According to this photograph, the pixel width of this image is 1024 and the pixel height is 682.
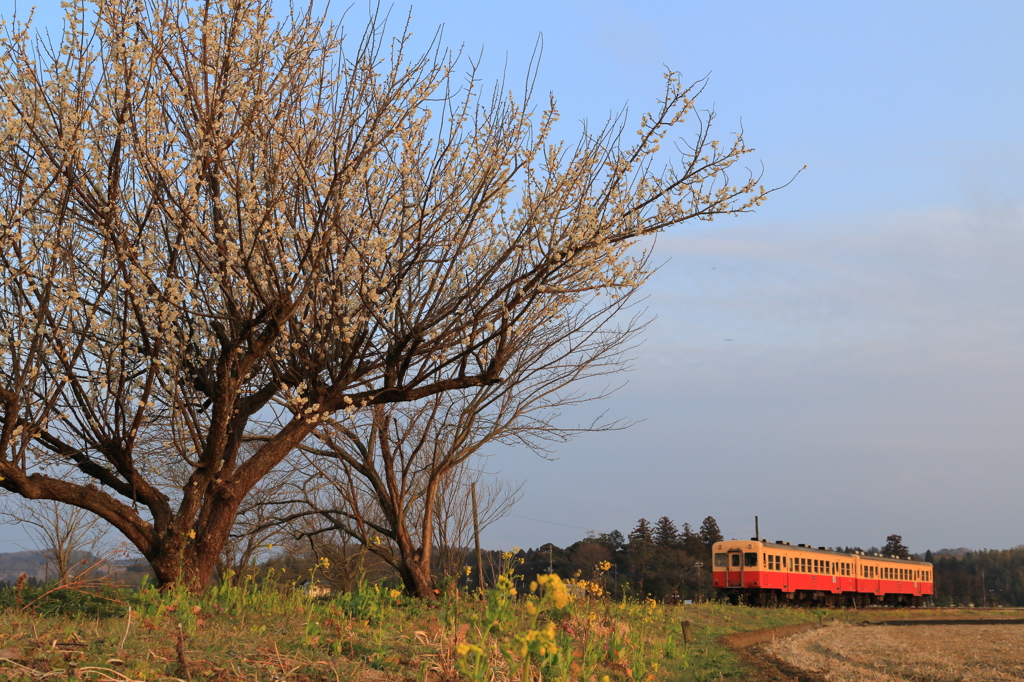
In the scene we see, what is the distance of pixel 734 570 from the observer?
2611 centimetres

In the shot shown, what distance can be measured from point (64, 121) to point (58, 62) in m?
0.44

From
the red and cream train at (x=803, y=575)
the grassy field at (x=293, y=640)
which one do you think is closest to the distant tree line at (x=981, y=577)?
the red and cream train at (x=803, y=575)

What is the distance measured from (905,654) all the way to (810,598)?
16.5 meters

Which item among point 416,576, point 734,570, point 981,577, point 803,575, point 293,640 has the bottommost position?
point 981,577

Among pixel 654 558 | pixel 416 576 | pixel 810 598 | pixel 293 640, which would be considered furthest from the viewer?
pixel 654 558

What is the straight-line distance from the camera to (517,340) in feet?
22.9

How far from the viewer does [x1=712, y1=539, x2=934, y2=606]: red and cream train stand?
25.5m

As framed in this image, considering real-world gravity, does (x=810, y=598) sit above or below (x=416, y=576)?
below

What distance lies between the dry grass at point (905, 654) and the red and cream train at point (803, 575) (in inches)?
213

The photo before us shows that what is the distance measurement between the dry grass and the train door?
5662 millimetres

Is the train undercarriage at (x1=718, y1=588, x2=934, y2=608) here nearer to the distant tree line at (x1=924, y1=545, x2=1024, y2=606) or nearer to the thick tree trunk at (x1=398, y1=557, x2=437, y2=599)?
the thick tree trunk at (x1=398, y1=557, x2=437, y2=599)

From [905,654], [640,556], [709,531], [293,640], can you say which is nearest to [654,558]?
[640,556]

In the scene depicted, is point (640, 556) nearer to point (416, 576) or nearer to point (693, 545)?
point (693, 545)

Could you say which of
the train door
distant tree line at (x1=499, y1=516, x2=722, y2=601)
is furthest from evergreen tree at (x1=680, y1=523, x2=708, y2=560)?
the train door
